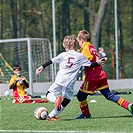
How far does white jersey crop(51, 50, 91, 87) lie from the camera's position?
11.5 metres

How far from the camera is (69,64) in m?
11.5

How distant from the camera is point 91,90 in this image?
11.7m

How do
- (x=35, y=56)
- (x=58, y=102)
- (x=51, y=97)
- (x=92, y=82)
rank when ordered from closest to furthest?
(x=58, y=102) < (x=51, y=97) < (x=92, y=82) < (x=35, y=56)

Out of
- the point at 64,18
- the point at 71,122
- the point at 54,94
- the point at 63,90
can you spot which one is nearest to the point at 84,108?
the point at 63,90

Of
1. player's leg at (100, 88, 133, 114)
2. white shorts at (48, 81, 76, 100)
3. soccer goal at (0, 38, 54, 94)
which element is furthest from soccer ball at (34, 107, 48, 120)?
soccer goal at (0, 38, 54, 94)

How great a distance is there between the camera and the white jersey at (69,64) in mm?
11461

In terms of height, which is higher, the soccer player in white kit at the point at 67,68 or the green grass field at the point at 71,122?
the soccer player in white kit at the point at 67,68

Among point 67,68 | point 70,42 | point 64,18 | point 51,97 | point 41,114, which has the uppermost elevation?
point 64,18

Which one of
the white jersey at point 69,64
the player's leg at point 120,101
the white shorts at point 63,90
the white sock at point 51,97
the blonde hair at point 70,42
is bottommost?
the player's leg at point 120,101

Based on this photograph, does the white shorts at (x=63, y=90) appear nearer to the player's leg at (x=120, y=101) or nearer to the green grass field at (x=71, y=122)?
the green grass field at (x=71, y=122)

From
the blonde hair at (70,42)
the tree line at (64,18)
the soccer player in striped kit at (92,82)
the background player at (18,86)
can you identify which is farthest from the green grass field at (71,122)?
the tree line at (64,18)

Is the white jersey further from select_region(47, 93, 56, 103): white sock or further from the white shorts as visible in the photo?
select_region(47, 93, 56, 103): white sock

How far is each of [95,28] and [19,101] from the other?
17882 millimetres

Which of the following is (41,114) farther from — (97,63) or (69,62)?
(97,63)
